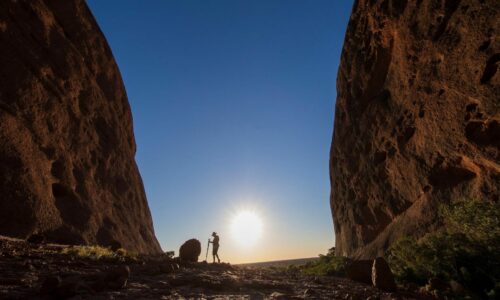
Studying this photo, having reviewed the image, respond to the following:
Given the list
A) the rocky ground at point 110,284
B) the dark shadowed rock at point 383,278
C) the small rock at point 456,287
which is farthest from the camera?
the dark shadowed rock at point 383,278

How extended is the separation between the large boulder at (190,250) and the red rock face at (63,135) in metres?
4.39

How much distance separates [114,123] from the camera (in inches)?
1161

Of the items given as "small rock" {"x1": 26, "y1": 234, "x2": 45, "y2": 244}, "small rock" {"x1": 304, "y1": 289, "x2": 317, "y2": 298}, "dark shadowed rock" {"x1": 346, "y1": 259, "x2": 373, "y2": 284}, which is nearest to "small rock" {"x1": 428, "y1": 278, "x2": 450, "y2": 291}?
"dark shadowed rock" {"x1": 346, "y1": 259, "x2": 373, "y2": 284}

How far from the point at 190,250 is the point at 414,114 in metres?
12.9

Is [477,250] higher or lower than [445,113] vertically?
lower

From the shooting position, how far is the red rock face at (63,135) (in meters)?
16.5

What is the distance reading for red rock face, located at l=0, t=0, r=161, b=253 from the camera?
16484 millimetres

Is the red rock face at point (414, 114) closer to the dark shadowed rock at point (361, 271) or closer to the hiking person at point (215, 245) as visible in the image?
the dark shadowed rock at point (361, 271)

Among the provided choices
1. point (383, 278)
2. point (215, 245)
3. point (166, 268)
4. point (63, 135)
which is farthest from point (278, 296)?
point (63, 135)

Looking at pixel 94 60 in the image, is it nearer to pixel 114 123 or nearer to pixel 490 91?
pixel 114 123

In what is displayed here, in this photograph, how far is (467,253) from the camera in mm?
9539

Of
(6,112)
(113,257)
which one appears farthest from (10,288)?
(6,112)

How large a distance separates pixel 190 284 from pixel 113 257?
14.0 ft

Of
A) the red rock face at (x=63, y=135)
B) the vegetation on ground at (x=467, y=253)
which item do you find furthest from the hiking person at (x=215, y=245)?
the vegetation on ground at (x=467, y=253)
